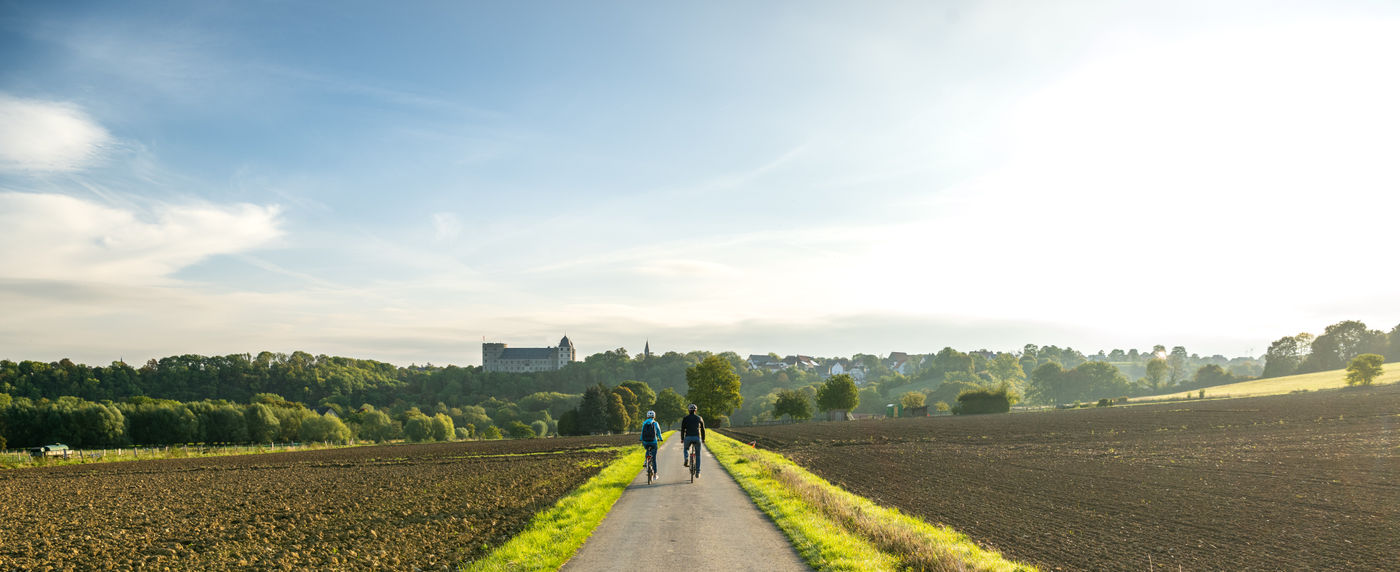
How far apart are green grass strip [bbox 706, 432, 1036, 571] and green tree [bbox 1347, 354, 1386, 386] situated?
133615 millimetres

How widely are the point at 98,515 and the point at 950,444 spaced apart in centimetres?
4322

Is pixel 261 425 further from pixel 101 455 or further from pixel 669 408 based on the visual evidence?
pixel 669 408

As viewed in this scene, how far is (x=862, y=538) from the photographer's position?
11.9 meters

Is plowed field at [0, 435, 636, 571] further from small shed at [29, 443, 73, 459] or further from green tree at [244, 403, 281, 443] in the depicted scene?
green tree at [244, 403, 281, 443]

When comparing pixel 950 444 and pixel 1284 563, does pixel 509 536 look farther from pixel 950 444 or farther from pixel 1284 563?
pixel 950 444

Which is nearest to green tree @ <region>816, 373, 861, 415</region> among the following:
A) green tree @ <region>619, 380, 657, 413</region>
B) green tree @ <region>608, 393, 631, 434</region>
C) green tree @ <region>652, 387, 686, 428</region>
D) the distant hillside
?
green tree @ <region>652, 387, 686, 428</region>

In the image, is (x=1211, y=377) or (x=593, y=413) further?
(x=1211, y=377)

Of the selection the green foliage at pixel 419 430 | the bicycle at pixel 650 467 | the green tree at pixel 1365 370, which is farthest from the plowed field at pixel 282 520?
the green tree at pixel 1365 370

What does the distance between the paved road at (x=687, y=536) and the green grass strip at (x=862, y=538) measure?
0.37 m

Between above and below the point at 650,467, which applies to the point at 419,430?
below

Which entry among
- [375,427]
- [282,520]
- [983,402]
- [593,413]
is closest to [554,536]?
[282,520]

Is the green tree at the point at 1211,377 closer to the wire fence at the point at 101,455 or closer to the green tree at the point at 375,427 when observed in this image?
the green tree at the point at 375,427

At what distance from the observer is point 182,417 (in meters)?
90.5

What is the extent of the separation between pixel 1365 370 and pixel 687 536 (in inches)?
5553
